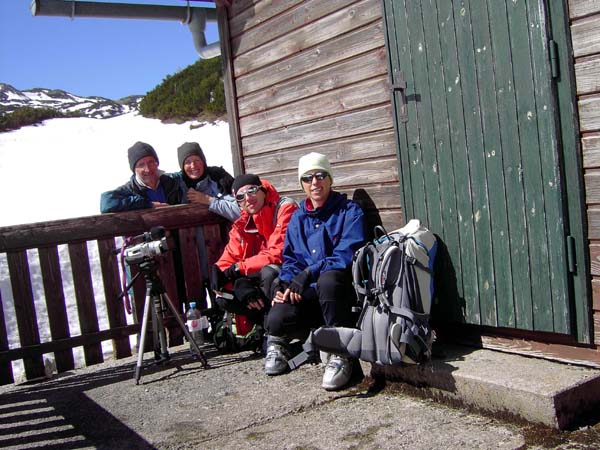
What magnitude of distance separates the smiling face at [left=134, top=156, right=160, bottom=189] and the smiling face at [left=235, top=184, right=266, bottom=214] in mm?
954

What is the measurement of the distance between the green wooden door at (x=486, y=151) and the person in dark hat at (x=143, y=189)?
2229 millimetres

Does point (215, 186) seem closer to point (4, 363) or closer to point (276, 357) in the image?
point (276, 357)

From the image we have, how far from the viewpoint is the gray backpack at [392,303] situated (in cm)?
362

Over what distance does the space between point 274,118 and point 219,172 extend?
692mm

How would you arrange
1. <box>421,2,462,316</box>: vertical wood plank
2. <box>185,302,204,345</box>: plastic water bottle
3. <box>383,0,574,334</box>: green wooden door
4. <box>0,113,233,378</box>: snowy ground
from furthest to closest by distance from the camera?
<box>0,113,233,378</box>: snowy ground < <box>185,302,204,345</box>: plastic water bottle < <box>421,2,462,316</box>: vertical wood plank < <box>383,0,574,334</box>: green wooden door

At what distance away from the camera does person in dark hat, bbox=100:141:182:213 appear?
545 centimetres

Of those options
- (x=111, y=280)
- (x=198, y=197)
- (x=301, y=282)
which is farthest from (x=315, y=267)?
(x=111, y=280)

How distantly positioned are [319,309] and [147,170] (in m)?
1.97

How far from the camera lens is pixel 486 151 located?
371cm

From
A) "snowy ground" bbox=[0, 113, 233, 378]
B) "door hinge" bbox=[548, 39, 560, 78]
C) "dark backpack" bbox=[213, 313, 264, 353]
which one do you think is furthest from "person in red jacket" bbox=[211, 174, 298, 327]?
"snowy ground" bbox=[0, 113, 233, 378]

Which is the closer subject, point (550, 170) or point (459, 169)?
point (550, 170)

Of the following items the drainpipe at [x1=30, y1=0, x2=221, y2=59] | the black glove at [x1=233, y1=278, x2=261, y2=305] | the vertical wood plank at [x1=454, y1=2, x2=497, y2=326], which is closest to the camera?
the vertical wood plank at [x1=454, y1=2, x2=497, y2=326]

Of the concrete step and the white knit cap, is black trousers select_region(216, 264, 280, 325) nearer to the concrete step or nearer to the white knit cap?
the white knit cap

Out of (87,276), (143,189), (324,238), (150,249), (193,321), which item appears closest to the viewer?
(324,238)
